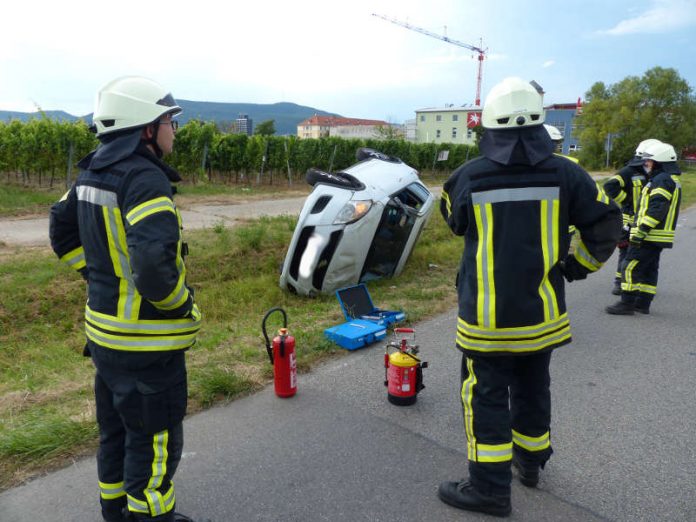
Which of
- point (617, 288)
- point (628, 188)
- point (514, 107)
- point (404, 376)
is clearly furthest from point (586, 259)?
point (617, 288)

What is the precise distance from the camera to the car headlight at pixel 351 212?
6555mm

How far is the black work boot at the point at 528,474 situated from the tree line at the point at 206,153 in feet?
34.6

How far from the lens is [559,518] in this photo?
2.70m

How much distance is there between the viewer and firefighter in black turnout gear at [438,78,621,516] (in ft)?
8.35

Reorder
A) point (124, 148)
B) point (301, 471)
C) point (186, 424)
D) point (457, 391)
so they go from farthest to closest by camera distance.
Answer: point (457, 391) < point (186, 424) < point (301, 471) < point (124, 148)

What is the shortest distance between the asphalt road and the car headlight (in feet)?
6.98

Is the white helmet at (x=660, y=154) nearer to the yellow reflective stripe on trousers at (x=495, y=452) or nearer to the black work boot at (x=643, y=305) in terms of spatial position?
the black work boot at (x=643, y=305)

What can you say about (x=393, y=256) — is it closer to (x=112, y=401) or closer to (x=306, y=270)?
(x=306, y=270)

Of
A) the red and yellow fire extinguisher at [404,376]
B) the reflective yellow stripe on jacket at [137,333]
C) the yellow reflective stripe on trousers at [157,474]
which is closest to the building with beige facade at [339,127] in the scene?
the red and yellow fire extinguisher at [404,376]

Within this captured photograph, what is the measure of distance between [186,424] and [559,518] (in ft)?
7.68

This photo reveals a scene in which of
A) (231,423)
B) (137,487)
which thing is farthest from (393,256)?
(137,487)

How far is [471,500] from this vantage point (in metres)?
2.73

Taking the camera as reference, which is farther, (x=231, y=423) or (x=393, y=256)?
(x=393, y=256)

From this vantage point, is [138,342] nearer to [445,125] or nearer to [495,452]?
[495,452]
